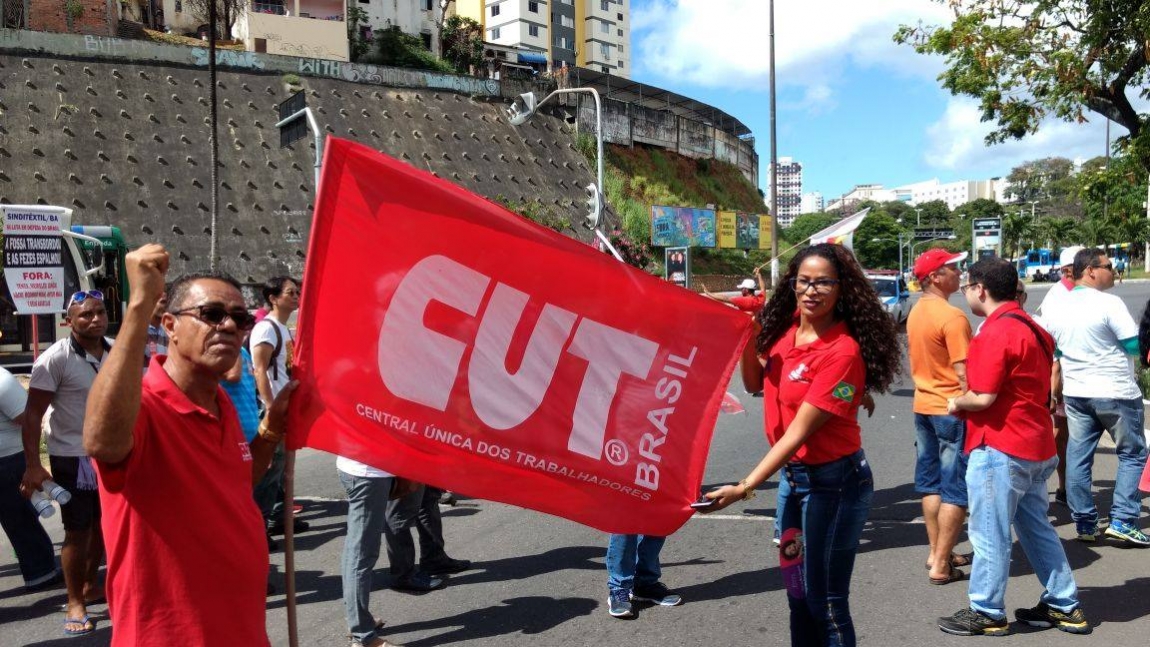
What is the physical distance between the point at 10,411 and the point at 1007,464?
17.4 feet

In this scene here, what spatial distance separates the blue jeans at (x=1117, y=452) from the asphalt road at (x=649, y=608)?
25 cm

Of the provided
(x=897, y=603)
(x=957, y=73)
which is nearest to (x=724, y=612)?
(x=897, y=603)

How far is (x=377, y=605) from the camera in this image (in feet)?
15.9

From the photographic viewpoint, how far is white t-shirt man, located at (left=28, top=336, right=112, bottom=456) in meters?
→ 4.71

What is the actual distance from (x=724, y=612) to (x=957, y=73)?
951 centimetres

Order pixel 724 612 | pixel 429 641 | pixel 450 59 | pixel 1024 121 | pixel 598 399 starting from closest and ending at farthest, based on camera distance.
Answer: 1. pixel 598 399
2. pixel 429 641
3. pixel 724 612
4. pixel 1024 121
5. pixel 450 59

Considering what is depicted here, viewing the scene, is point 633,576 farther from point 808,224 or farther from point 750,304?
point 808,224

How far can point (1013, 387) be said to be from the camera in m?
4.15

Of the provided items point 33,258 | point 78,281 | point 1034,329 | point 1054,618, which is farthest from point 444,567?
point 78,281

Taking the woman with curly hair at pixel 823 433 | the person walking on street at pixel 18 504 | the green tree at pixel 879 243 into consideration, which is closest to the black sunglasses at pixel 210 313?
the woman with curly hair at pixel 823 433

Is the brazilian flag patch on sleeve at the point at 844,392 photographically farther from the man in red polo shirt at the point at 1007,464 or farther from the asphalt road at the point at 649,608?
the asphalt road at the point at 649,608

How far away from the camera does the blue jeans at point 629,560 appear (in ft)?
14.7

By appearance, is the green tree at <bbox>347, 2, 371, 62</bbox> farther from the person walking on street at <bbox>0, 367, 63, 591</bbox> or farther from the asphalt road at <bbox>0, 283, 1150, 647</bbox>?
the person walking on street at <bbox>0, 367, 63, 591</bbox>

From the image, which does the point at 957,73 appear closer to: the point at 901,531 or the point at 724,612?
the point at 901,531
